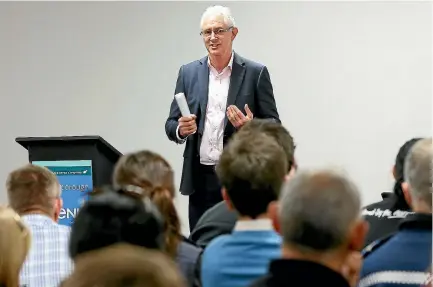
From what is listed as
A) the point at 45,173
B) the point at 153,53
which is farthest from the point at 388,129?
the point at 45,173

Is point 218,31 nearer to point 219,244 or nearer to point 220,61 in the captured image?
point 220,61

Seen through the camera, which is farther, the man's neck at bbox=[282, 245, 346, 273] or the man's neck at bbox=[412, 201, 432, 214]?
the man's neck at bbox=[412, 201, 432, 214]

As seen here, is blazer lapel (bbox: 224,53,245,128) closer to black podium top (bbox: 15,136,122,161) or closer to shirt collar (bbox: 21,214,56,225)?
black podium top (bbox: 15,136,122,161)

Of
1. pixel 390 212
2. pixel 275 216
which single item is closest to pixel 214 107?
pixel 390 212

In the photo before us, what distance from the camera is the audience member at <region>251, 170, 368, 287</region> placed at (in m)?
1.53

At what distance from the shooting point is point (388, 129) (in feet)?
16.7

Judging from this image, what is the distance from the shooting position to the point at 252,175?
204cm

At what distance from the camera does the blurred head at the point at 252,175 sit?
6.66ft

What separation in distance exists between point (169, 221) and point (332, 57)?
332cm

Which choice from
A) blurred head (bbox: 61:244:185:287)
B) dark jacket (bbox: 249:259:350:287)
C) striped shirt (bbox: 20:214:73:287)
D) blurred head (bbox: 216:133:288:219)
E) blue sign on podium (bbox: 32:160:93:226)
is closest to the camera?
blurred head (bbox: 61:244:185:287)

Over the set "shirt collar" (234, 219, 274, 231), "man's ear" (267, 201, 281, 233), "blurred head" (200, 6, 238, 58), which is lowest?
"shirt collar" (234, 219, 274, 231)

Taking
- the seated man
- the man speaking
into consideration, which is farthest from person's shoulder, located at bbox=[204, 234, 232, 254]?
the man speaking

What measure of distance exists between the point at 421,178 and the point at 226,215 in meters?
0.69

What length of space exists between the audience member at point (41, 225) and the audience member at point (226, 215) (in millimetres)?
434
